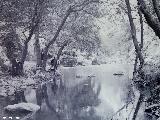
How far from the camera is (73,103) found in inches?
961

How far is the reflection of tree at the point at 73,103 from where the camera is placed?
19766mm

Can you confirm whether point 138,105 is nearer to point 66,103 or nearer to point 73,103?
point 73,103

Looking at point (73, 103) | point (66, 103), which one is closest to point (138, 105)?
point (73, 103)

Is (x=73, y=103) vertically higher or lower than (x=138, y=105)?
lower

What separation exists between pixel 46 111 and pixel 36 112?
0.97 m

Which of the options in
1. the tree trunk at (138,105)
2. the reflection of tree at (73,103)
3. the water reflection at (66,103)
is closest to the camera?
the tree trunk at (138,105)

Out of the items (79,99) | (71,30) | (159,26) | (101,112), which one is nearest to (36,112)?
(101,112)

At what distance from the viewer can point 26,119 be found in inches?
707

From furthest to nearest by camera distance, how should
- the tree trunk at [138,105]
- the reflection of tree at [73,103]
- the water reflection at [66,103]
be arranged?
the reflection of tree at [73,103], the water reflection at [66,103], the tree trunk at [138,105]

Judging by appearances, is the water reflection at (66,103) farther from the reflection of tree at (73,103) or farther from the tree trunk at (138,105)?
the tree trunk at (138,105)

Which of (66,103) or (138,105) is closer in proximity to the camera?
(138,105)

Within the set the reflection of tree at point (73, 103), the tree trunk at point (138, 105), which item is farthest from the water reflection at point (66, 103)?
the tree trunk at point (138, 105)

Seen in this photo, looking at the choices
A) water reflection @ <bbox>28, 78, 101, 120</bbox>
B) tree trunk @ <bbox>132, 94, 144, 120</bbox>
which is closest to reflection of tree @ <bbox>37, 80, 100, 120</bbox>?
water reflection @ <bbox>28, 78, 101, 120</bbox>

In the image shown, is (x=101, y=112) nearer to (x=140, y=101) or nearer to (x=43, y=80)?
(x=140, y=101)
